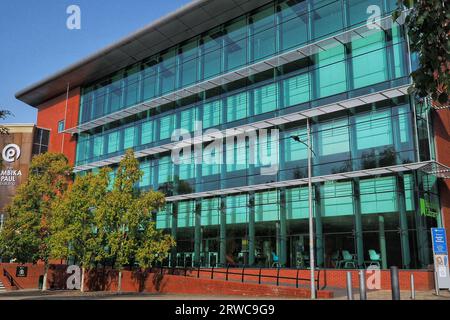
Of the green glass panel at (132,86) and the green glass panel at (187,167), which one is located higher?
the green glass panel at (132,86)

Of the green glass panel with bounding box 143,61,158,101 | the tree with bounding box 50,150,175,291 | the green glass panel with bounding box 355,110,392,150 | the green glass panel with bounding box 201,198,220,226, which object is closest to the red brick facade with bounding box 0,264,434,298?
the tree with bounding box 50,150,175,291

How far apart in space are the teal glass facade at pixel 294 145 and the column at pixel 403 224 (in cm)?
5

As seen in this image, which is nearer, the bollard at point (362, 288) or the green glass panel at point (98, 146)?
the bollard at point (362, 288)

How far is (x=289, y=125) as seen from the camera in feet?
104

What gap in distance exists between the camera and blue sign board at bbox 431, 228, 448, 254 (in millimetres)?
22672

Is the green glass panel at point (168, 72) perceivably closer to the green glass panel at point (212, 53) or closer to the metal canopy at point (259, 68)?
the metal canopy at point (259, 68)

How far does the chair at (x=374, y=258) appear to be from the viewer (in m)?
26.3

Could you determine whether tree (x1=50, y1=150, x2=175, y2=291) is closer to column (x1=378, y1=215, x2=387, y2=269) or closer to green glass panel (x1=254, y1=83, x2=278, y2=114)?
green glass panel (x1=254, y1=83, x2=278, y2=114)

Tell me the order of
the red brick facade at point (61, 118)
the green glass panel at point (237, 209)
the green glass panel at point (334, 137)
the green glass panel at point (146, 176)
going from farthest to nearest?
the red brick facade at point (61, 118) < the green glass panel at point (146, 176) < the green glass panel at point (237, 209) < the green glass panel at point (334, 137)

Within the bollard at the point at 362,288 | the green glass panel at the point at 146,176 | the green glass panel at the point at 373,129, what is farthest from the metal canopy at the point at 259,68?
the bollard at the point at 362,288

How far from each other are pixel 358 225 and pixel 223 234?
33.5 feet

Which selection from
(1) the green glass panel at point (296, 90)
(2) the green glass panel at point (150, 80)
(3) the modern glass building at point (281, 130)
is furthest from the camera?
(2) the green glass panel at point (150, 80)
